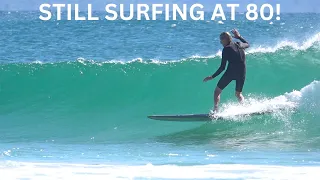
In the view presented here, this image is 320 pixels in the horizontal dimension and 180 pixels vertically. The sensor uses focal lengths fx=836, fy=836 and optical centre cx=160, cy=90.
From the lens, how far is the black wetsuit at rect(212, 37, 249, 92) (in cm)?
1128

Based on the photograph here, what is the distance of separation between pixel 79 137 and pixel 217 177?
179 inches

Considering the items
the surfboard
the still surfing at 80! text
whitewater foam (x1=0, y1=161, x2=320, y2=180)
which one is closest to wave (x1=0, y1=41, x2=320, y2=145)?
the surfboard

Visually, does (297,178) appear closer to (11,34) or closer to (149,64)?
(149,64)

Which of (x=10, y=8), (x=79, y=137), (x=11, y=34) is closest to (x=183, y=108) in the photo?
(x=79, y=137)

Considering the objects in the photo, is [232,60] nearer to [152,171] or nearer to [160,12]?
[152,171]

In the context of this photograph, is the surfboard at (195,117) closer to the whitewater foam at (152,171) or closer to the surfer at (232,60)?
the surfer at (232,60)

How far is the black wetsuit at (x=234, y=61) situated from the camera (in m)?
11.3

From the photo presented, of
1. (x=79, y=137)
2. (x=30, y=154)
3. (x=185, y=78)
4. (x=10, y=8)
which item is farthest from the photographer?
(x=10, y=8)

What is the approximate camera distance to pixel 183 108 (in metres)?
14.9

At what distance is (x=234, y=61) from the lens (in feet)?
37.5

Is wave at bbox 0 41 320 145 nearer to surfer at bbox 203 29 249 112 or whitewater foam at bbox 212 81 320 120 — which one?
whitewater foam at bbox 212 81 320 120

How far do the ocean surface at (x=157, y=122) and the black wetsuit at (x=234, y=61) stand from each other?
73 centimetres

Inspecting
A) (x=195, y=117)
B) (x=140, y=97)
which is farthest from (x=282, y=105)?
(x=140, y=97)

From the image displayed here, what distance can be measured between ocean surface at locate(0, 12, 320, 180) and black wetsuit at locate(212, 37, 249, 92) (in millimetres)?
Result: 730
